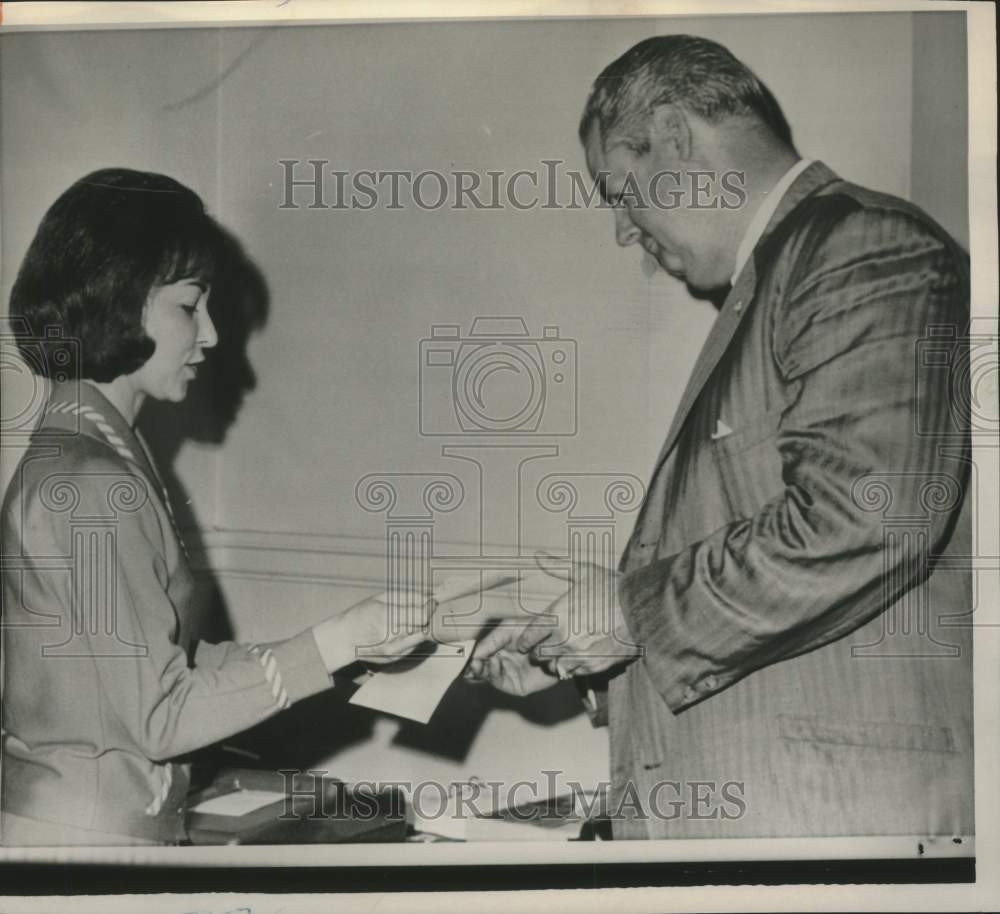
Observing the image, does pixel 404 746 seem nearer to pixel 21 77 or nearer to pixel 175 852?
pixel 175 852

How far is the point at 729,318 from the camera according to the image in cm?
136

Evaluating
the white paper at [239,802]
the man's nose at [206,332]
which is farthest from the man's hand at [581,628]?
the man's nose at [206,332]

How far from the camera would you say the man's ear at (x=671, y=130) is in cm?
137

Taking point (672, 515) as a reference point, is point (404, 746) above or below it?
below

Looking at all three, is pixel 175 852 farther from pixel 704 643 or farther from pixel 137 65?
pixel 137 65

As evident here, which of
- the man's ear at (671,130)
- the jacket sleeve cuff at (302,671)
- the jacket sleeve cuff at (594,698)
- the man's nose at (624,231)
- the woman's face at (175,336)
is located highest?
the man's ear at (671,130)

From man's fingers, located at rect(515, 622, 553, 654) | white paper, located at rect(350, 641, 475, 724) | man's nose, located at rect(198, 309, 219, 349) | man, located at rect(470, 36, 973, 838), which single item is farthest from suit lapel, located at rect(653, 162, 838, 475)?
man's nose, located at rect(198, 309, 219, 349)

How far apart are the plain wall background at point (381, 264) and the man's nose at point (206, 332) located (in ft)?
0.21

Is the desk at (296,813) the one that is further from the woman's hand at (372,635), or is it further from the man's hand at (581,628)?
the man's hand at (581,628)

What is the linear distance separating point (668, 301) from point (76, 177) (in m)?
0.83

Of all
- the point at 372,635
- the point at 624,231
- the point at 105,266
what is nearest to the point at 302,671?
the point at 372,635

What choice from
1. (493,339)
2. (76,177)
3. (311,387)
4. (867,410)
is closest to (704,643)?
(867,410)

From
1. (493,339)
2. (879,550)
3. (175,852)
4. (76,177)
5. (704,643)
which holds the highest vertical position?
(76,177)

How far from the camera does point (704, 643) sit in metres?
1.34
